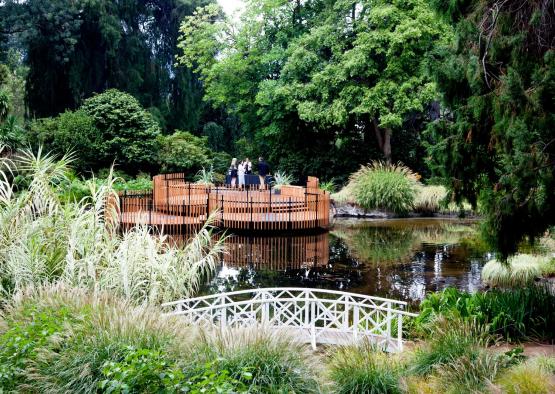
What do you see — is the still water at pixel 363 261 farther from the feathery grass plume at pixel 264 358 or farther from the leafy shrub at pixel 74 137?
the leafy shrub at pixel 74 137

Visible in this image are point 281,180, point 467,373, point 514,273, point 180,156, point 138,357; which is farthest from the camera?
point 180,156

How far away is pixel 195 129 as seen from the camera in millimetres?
33750

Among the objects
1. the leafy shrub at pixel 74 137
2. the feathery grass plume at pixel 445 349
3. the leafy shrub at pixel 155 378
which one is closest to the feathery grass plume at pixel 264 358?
the leafy shrub at pixel 155 378

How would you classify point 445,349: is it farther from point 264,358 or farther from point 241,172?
point 241,172

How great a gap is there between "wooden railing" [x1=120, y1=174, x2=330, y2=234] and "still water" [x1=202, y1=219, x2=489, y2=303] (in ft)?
2.27

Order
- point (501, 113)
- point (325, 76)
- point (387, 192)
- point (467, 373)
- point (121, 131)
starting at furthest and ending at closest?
point (121, 131)
point (325, 76)
point (387, 192)
point (501, 113)
point (467, 373)

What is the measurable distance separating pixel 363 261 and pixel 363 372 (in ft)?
29.6

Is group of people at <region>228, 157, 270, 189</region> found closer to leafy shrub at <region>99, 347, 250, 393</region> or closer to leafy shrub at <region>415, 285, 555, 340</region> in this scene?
leafy shrub at <region>415, 285, 555, 340</region>

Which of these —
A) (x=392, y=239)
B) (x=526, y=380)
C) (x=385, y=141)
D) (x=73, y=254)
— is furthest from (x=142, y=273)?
(x=385, y=141)

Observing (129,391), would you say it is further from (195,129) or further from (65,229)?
(195,129)

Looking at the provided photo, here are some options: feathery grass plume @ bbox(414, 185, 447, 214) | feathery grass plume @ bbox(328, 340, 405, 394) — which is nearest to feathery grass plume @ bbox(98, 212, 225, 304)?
feathery grass plume @ bbox(328, 340, 405, 394)

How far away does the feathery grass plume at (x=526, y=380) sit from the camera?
4.76 meters

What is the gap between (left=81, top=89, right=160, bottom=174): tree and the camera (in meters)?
24.4

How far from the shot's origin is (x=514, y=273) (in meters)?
11.6
